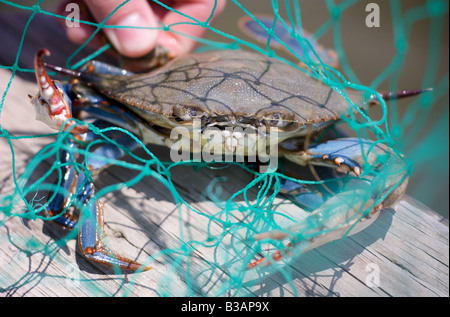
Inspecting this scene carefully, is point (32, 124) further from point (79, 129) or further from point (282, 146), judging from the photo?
point (282, 146)

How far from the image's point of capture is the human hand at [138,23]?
5.77 feet

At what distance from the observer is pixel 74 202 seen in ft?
4.85

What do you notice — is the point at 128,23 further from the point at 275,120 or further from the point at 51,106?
the point at 275,120

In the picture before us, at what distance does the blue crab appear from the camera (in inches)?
52.4

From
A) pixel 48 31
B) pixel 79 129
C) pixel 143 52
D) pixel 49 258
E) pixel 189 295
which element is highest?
pixel 48 31

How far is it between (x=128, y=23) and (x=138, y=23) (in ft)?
0.15

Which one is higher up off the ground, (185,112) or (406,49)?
(406,49)

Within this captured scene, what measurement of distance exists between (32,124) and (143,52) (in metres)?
0.60

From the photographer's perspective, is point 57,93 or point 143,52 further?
point 143,52

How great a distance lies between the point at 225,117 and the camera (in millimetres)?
1432

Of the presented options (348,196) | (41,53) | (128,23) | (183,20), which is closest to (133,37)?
(128,23)

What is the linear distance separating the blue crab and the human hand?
20 cm

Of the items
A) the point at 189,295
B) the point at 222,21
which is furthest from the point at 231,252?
the point at 222,21

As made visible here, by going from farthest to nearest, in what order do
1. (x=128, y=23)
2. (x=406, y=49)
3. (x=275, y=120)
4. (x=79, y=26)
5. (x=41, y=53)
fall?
(x=406, y=49), (x=79, y=26), (x=128, y=23), (x=275, y=120), (x=41, y=53)
